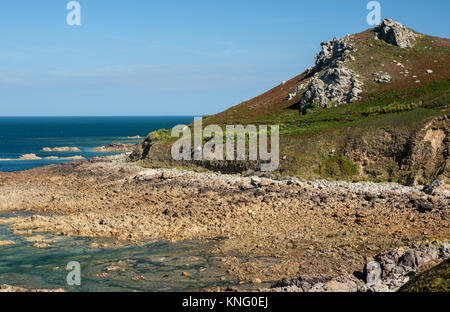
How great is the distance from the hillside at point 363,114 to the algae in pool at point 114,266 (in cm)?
1840

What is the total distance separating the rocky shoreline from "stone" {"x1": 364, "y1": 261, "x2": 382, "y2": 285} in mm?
1133

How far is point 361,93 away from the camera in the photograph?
5428cm

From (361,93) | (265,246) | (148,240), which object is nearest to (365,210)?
(265,246)

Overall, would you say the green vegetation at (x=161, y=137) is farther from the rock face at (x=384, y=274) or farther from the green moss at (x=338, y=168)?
the rock face at (x=384, y=274)

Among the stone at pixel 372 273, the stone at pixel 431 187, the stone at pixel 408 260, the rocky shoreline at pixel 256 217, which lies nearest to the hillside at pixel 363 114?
the stone at pixel 431 187

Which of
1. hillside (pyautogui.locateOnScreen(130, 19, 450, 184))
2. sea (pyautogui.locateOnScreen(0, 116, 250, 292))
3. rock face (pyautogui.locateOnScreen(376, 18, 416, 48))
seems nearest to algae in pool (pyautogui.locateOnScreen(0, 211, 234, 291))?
sea (pyautogui.locateOnScreen(0, 116, 250, 292))

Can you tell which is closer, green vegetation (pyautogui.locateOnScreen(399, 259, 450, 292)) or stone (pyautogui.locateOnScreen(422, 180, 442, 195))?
green vegetation (pyautogui.locateOnScreen(399, 259, 450, 292))

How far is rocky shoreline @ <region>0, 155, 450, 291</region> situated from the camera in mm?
20328

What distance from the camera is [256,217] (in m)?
26.7

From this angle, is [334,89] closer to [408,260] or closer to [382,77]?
[382,77]

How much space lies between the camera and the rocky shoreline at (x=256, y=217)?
66.7 feet

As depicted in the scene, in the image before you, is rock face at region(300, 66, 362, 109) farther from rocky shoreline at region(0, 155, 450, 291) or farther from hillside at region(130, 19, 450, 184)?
rocky shoreline at region(0, 155, 450, 291)

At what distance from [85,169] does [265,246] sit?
30.7 meters
